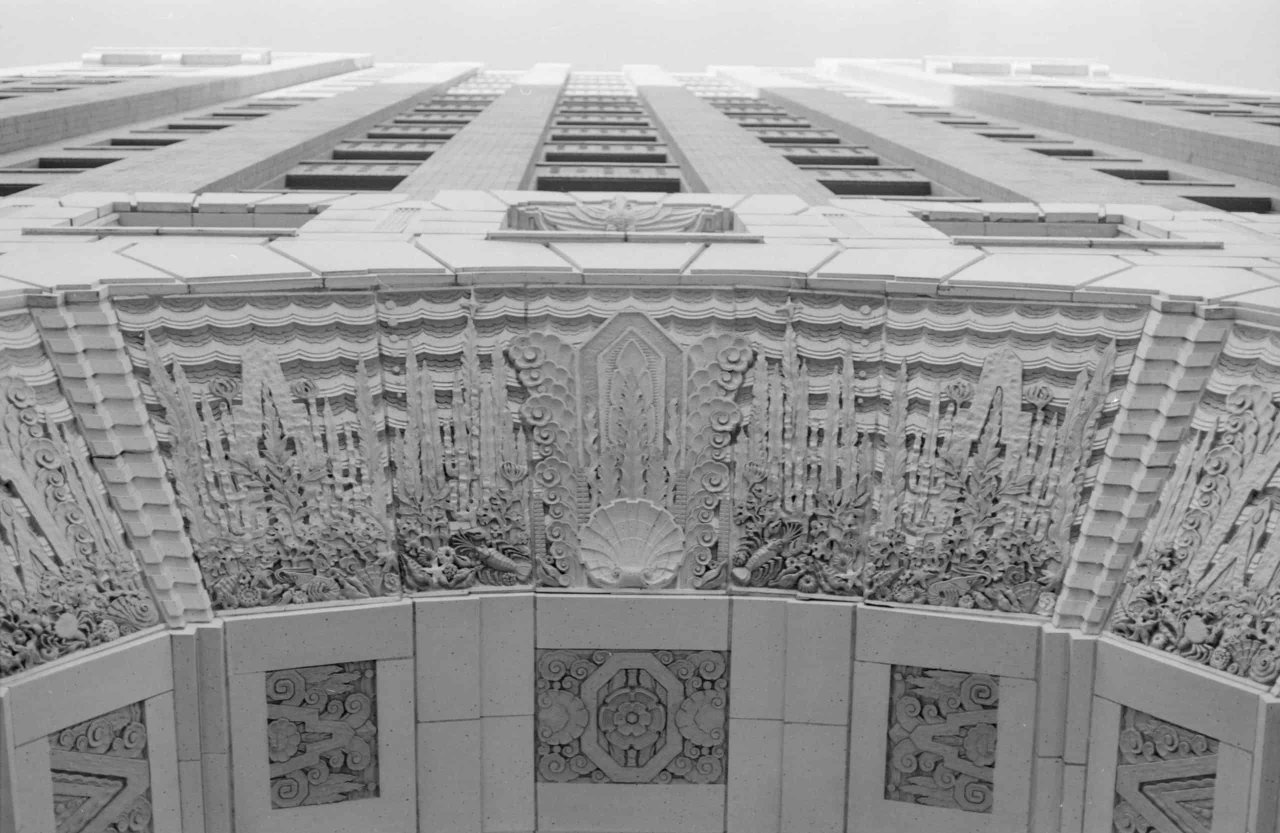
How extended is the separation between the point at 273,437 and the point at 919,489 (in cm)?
604

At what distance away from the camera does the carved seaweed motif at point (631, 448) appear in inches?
473

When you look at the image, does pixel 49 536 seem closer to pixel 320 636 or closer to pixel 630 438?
pixel 320 636

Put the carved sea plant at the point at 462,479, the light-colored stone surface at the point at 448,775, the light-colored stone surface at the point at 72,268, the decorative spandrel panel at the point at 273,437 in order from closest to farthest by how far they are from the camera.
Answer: the light-colored stone surface at the point at 72,268 < the decorative spandrel panel at the point at 273,437 < the carved sea plant at the point at 462,479 < the light-colored stone surface at the point at 448,775

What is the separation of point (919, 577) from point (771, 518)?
4.92 feet

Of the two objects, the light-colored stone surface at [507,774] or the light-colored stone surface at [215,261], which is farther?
the light-colored stone surface at [507,774]

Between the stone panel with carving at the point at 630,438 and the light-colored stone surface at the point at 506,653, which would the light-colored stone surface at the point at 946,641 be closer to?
the stone panel with carving at the point at 630,438

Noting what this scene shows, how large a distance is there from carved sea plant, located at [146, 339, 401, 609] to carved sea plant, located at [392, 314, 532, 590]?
27 cm

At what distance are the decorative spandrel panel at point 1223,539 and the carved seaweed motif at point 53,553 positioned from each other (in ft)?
29.3

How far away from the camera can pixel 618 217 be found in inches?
547

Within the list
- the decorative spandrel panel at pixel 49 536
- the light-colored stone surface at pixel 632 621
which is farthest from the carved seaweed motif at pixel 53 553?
the light-colored stone surface at pixel 632 621

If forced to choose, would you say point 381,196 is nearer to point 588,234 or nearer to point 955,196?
point 588,234

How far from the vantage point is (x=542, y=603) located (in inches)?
477

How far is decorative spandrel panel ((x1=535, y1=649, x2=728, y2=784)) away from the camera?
12250 millimetres

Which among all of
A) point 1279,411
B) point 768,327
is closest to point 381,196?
point 768,327
